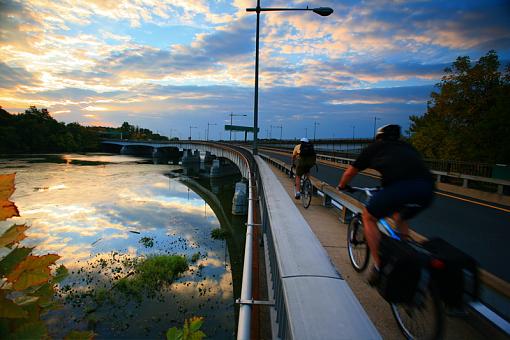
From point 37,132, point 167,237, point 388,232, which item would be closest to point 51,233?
point 167,237

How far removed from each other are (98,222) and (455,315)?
22.9 m

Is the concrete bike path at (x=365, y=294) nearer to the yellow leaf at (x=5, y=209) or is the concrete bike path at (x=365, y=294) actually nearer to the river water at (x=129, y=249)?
the river water at (x=129, y=249)

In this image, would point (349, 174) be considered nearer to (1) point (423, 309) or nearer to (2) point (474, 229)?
(1) point (423, 309)

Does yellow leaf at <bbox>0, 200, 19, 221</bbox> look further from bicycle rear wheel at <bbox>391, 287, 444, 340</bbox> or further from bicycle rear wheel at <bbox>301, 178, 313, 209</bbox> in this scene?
bicycle rear wheel at <bbox>301, 178, 313, 209</bbox>

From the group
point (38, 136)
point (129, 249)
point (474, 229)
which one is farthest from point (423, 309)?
point (38, 136)

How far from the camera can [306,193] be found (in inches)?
378

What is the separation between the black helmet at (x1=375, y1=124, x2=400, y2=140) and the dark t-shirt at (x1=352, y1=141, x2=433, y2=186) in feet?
0.30

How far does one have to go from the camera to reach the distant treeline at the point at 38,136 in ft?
314

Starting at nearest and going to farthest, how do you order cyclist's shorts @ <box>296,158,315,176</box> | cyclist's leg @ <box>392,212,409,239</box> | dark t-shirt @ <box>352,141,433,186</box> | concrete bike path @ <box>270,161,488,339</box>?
concrete bike path @ <box>270,161,488,339</box>, dark t-shirt @ <box>352,141,433,186</box>, cyclist's leg @ <box>392,212,409,239</box>, cyclist's shorts @ <box>296,158,315,176</box>

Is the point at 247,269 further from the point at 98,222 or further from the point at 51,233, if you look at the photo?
the point at 98,222

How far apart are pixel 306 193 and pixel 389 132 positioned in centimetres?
599

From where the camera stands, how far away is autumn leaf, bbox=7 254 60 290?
41.5 inches

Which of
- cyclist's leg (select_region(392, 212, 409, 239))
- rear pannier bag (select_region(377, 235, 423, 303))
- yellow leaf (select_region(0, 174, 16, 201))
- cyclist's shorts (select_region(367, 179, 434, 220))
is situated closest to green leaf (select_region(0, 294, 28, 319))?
yellow leaf (select_region(0, 174, 16, 201))

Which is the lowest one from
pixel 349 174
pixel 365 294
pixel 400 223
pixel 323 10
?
pixel 365 294
